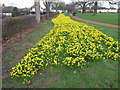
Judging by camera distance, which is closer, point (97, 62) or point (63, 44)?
point (97, 62)

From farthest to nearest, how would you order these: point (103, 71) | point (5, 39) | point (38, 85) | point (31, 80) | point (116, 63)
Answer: point (5, 39) → point (116, 63) → point (103, 71) → point (31, 80) → point (38, 85)

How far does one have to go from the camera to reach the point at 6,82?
3.10 meters

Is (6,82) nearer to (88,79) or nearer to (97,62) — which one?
(88,79)

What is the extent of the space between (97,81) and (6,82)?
6.91 ft

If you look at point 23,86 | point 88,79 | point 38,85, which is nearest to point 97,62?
point 88,79

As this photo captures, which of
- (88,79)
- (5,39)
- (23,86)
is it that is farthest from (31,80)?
(5,39)

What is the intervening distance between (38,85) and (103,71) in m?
1.69

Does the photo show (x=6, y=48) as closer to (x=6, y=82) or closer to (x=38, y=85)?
→ (x=6, y=82)

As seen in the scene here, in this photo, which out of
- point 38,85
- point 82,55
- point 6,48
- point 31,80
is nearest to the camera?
point 38,85

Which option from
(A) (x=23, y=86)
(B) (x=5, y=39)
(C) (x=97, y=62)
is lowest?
(A) (x=23, y=86)

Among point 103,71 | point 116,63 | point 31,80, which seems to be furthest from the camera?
point 116,63

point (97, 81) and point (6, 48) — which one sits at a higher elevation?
point (6, 48)

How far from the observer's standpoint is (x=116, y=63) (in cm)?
390

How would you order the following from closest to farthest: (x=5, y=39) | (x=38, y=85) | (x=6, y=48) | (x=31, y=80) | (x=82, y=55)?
(x=38, y=85), (x=31, y=80), (x=82, y=55), (x=6, y=48), (x=5, y=39)
